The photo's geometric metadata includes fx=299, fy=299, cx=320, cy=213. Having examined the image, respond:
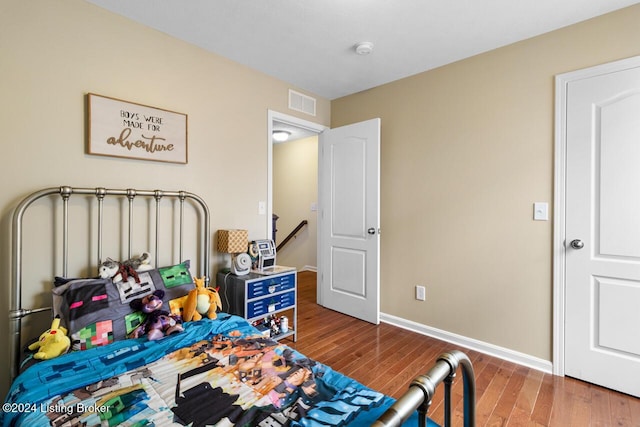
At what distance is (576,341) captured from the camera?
6.84 feet

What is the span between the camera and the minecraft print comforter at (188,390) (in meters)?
1.00

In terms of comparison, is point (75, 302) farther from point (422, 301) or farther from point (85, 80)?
point (422, 301)

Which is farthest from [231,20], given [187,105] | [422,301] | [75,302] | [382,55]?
[422,301]

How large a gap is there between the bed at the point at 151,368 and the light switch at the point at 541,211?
1.79 meters

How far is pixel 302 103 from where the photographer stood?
3248 mm

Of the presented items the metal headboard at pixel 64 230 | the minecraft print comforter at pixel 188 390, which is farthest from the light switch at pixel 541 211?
the metal headboard at pixel 64 230

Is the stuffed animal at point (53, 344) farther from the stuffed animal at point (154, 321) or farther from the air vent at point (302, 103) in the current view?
the air vent at point (302, 103)

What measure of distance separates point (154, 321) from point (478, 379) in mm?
2167

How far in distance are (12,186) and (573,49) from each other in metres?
3.66

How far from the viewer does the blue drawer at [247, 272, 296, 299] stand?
7.73 feet

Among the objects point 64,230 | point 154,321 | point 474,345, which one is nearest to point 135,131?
point 64,230

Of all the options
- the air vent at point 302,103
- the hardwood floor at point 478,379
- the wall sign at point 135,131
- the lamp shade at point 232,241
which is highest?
the air vent at point 302,103

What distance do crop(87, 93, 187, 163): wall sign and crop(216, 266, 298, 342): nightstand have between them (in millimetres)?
1041

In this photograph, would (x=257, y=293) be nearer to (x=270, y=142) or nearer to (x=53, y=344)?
(x=53, y=344)
